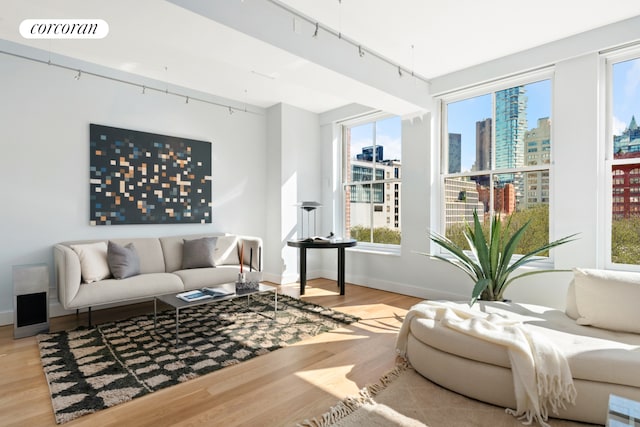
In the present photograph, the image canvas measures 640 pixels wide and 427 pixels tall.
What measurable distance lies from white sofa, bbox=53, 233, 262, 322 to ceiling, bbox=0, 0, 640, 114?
6.69ft

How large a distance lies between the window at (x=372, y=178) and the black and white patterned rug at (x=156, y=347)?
1.78 m

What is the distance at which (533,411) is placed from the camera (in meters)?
1.87

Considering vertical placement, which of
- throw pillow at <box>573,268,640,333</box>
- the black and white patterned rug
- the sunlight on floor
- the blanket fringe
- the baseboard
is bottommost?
the sunlight on floor

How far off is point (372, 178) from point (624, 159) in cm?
296

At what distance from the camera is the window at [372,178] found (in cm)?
517

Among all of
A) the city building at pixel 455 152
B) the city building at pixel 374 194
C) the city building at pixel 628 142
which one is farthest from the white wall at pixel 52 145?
the city building at pixel 628 142

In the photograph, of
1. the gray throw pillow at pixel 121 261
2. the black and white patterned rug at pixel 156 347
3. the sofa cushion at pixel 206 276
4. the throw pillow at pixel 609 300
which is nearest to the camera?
the black and white patterned rug at pixel 156 347

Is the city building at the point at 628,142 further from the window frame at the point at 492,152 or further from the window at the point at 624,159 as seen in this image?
the window frame at the point at 492,152

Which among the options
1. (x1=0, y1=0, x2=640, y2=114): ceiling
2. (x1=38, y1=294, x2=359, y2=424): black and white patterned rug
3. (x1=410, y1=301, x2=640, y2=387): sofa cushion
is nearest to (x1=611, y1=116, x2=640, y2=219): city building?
(x1=0, y1=0, x2=640, y2=114): ceiling

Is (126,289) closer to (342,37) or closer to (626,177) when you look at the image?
(342,37)

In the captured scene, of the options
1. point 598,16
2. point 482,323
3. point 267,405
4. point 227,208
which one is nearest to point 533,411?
point 482,323

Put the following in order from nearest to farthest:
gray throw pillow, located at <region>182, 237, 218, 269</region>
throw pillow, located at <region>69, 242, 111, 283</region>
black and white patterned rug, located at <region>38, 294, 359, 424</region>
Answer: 1. black and white patterned rug, located at <region>38, 294, 359, 424</region>
2. throw pillow, located at <region>69, 242, 111, 283</region>
3. gray throw pillow, located at <region>182, 237, 218, 269</region>

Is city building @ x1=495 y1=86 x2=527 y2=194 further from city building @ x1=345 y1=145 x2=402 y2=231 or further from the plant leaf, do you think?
the plant leaf

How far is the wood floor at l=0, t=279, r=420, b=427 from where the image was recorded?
1.92 metres
